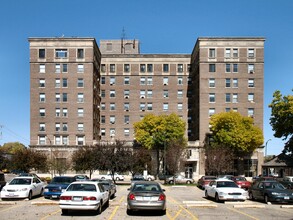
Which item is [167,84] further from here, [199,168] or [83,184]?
[83,184]

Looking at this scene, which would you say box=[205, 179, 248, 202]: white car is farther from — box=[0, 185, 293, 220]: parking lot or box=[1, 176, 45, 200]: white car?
box=[1, 176, 45, 200]: white car

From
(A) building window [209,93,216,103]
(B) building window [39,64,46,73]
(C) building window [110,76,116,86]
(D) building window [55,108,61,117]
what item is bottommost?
(D) building window [55,108,61,117]

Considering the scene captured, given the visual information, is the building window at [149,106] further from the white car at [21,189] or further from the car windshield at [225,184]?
the car windshield at [225,184]

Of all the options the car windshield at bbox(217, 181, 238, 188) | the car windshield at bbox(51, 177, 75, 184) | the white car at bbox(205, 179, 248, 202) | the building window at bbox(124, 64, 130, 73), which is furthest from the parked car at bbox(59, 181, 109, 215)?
the building window at bbox(124, 64, 130, 73)

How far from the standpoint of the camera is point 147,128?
79062 millimetres

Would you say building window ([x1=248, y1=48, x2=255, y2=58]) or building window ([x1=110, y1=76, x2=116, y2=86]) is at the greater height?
building window ([x1=248, y1=48, x2=255, y2=58])

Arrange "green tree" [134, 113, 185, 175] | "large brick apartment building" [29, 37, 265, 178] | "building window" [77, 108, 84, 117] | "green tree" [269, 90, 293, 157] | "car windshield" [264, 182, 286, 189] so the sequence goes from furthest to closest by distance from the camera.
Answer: "building window" [77, 108, 84, 117] < "large brick apartment building" [29, 37, 265, 178] < "green tree" [134, 113, 185, 175] < "green tree" [269, 90, 293, 157] < "car windshield" [264, 182, 286, 189]

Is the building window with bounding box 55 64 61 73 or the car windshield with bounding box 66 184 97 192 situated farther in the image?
the building window with bounding box 55 64 61 73

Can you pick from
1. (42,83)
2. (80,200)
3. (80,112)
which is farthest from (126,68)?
(80,200)

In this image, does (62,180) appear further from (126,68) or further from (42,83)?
(126,68)

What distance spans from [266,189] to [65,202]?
14.3 metres

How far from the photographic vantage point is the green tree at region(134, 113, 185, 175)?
77062 millimetres

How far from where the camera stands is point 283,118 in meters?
66.3

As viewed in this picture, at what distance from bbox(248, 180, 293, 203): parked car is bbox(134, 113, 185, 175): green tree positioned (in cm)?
4693
